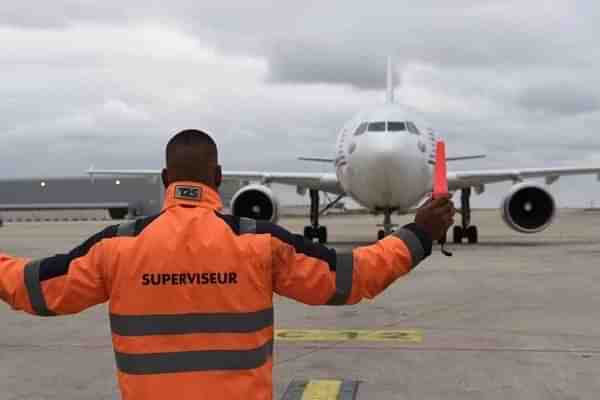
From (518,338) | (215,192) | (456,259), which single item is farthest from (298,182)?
(215,192)

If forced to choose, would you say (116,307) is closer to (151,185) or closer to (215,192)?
(215,192)

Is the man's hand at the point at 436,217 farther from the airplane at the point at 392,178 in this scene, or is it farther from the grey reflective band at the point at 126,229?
the airplane at the point at 392,178

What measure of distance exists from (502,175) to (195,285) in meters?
17.7

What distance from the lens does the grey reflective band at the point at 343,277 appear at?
89.4 inches

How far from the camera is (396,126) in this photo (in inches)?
647

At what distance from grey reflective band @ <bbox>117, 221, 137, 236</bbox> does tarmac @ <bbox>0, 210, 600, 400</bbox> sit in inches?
102

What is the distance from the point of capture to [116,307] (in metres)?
2.23

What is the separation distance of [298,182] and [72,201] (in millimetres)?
47942

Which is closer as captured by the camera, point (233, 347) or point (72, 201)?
point (233, 347)

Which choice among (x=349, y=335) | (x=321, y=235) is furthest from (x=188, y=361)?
(x=321, y=235)

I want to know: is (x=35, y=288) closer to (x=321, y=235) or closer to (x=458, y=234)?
(x=321, y=235)

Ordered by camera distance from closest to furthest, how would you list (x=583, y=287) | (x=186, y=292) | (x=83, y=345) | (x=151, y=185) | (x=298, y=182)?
(x=186, y=292) → (x=83, y=345) → (x=583, y=287) → (x=298, y=182) → (x=151, y=185)

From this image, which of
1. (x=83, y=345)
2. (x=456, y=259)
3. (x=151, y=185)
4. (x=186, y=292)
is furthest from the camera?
(x=151, y=185)

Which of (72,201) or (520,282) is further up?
(520,282)
